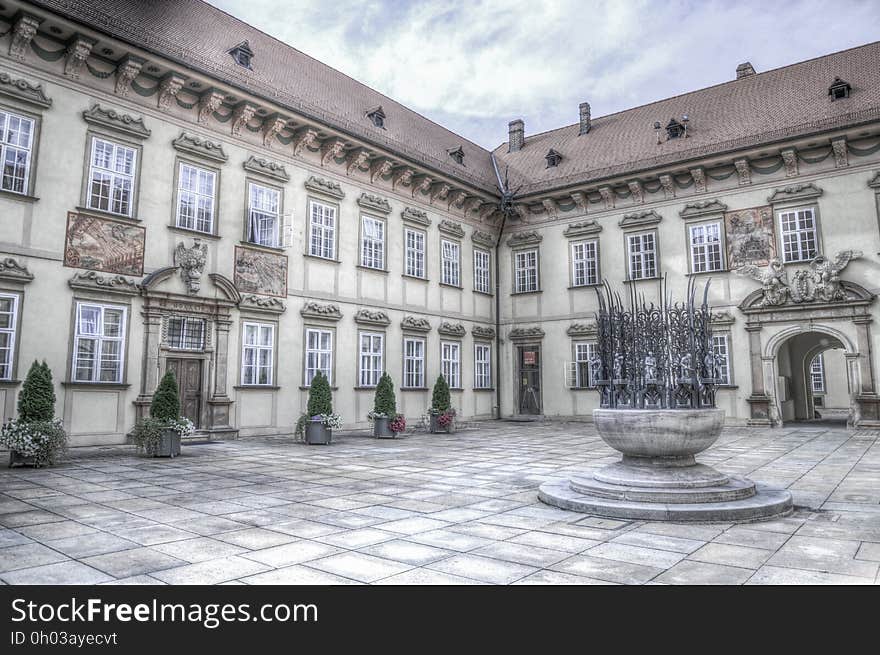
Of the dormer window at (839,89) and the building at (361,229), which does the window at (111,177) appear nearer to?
the building at (361,229)

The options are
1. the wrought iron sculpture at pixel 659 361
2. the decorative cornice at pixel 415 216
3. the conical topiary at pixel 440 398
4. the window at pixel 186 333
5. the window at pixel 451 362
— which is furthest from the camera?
the window at pixel 451 362

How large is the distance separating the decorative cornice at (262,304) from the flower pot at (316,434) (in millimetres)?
3791

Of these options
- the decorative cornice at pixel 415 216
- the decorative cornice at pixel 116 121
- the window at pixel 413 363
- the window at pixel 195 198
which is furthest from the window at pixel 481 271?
the decorative cornice at pixel 116 121

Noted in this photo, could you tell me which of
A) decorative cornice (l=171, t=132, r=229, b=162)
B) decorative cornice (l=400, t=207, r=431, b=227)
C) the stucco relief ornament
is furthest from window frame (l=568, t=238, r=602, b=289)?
the stucco relief ornament

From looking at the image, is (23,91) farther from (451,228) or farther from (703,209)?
(703,209)

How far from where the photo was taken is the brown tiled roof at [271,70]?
15398 millimetres

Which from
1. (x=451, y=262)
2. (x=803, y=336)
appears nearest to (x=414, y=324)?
(x=451, y=262)

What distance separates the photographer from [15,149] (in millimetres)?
13414

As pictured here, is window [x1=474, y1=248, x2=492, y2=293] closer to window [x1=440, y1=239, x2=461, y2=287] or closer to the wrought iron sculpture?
window [x1=440, y1=239, x2=461, y2=287]

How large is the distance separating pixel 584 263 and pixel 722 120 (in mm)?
7164

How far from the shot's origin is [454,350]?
2406 centimetres

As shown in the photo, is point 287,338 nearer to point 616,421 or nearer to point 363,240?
point 363,240

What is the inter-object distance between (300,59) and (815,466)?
20518mm

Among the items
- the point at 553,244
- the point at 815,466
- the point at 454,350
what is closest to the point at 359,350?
the point at 454,350
